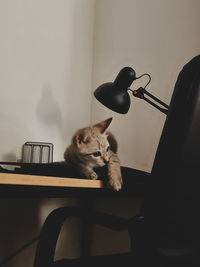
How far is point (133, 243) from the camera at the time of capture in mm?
497

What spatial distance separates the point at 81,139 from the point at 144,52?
772 millimetres

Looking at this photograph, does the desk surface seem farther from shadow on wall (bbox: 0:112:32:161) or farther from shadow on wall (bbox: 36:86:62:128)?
shadow on wall (bbox: 36:86:62:128)

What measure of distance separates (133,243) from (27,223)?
3.15ft

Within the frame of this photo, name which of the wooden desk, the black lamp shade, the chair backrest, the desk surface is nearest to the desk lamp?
the black lamp shade

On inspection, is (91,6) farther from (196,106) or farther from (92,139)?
(196,106)

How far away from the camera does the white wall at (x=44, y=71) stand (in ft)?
→ 4.17

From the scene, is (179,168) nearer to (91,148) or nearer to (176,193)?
(176,193)

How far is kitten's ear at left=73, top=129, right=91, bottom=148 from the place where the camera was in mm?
1019

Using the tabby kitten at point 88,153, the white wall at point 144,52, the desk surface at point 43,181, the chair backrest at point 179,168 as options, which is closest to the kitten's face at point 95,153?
the tabby kitten at point 88,153

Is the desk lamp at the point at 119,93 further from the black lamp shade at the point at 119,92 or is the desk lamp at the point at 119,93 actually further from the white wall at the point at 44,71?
the white wall at the point at 44,71

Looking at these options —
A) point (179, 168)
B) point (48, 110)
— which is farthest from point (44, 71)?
point (179, 168)

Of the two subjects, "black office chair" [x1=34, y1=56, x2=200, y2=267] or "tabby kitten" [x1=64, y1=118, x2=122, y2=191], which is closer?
"black office chair" [x1=34, y1=56, x2=200, y2=267]

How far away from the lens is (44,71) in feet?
4.77

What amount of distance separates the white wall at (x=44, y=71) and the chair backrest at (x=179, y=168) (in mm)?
950
